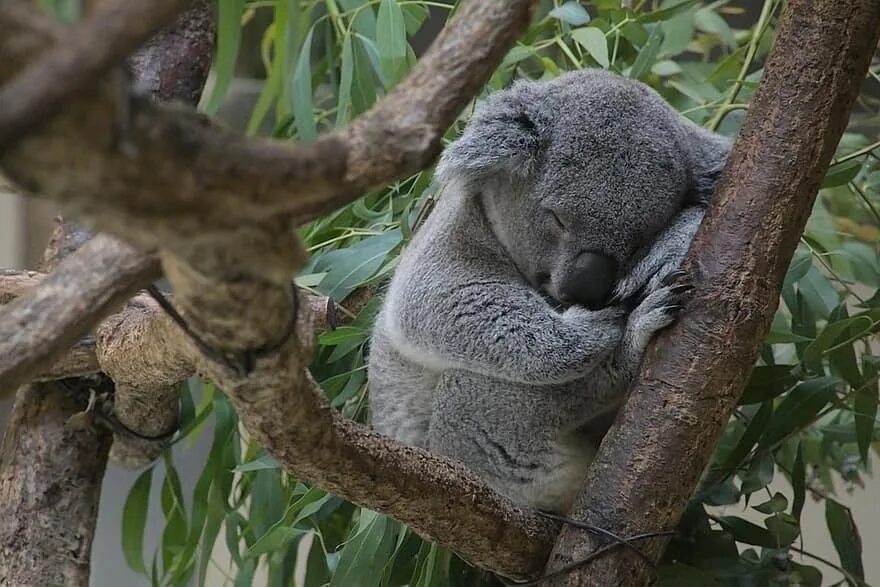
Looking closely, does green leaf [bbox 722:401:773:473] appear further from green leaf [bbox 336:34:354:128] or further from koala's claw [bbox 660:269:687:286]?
green leaf [bbox 336:34:354:128]

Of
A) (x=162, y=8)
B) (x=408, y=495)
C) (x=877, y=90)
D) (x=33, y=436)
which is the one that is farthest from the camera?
(x=877, y=90)

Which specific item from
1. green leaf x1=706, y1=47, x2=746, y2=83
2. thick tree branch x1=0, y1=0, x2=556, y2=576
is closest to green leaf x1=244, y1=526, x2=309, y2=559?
thick tree branch x1=0, y1=0, x2=556, y2=576

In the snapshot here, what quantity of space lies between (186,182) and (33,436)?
1.95 m

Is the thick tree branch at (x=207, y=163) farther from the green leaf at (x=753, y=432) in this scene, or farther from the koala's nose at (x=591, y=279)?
the green leaf at (x=753, y=432)

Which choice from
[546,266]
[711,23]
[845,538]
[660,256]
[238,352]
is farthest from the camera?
[711,23]

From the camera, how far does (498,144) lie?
6.05ft

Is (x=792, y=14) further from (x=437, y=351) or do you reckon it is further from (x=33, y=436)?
(x=33, y=436)

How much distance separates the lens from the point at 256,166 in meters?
0.69

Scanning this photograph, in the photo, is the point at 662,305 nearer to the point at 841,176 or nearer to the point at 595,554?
the point at 595,554

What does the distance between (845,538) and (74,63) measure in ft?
6.64

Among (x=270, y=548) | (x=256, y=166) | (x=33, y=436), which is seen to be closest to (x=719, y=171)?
(x=270, y=548)

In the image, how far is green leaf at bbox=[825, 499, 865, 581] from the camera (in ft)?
6.94

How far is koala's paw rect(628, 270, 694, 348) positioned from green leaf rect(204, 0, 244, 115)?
0.84 meters

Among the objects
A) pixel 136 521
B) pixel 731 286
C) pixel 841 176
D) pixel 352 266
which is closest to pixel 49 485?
pixel 136 521
